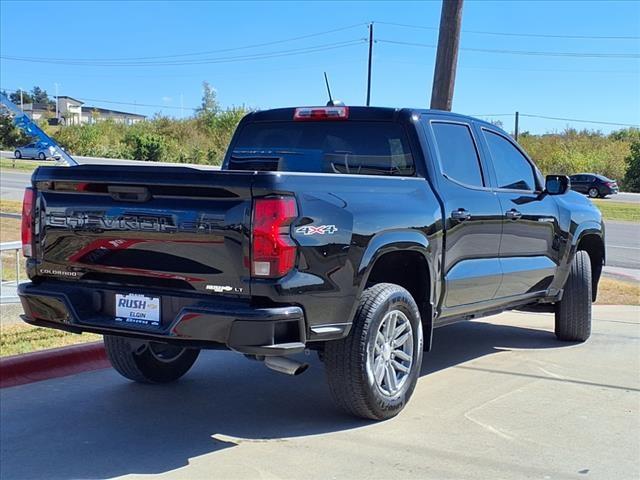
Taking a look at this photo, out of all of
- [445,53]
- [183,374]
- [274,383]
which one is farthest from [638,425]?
[445,53]

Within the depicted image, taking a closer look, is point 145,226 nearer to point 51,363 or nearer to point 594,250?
point 51,363

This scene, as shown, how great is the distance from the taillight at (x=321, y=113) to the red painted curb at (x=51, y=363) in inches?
103

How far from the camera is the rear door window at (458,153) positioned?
558 centimetres

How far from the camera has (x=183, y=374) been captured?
19.6ft

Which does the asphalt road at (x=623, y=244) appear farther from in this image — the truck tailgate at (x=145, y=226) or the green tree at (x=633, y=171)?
the green tree at (x=633, y=171)

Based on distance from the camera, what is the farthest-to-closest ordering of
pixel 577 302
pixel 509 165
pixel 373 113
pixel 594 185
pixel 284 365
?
pixel 594 185 < pixel 577 302 < pixel 509 165 < pixel 373 113 < pixel 284 365

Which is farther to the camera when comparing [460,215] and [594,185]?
[594,185]

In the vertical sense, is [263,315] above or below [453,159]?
below

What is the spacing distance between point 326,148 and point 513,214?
1643 millimetres

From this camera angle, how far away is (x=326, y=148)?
5.73 m

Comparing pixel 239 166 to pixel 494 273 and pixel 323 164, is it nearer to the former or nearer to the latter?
pixel 323 164

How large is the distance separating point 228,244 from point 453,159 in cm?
232

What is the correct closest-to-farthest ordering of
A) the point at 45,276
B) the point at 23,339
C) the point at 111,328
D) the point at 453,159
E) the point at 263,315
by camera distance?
the point at 263,315 → the point at 111,328 → the point at 45,276 → the point at 453,159 → the point at 23,339

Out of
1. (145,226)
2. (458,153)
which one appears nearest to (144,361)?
(145,226)
